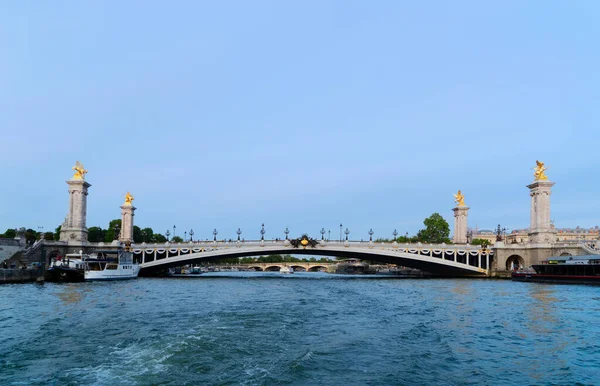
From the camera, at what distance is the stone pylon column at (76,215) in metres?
74.2

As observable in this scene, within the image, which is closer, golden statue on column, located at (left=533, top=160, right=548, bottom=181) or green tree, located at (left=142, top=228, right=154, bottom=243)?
golden statue on column, located at (left=533, top=160, right=548, bottom=181)

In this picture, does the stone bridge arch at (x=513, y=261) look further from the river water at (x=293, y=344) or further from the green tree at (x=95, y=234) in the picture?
the green tree at (x=95, y=234)

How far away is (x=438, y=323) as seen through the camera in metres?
25.2

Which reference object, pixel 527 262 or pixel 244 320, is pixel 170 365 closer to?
pixel 244 320

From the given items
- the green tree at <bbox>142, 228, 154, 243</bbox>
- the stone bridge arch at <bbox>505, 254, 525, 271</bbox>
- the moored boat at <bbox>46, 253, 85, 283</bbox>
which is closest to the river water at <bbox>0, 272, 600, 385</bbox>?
the moored boat at <bbox>46, 253, 85, 283</bbox>

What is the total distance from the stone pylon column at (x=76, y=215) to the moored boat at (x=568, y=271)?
62613 millimetres

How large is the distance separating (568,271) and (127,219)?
67124 millimetres

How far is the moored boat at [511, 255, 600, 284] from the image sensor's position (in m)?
57.5

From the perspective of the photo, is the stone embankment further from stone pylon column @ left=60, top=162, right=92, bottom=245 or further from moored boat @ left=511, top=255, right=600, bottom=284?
moored boat @ left=511, top=255, right=600, bottom=284

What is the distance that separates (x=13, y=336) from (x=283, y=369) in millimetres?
11719

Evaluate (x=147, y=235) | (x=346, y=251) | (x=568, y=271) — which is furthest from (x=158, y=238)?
(x=568, y=271)

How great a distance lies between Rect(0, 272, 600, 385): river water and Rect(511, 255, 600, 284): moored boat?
30633 millimetres

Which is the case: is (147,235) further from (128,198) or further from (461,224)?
(461,224)

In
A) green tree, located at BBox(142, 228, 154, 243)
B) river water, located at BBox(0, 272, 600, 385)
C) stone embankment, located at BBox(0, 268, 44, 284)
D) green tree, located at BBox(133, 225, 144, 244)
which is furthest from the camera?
green tree, located at BBox(142, 228, 154, 243)
